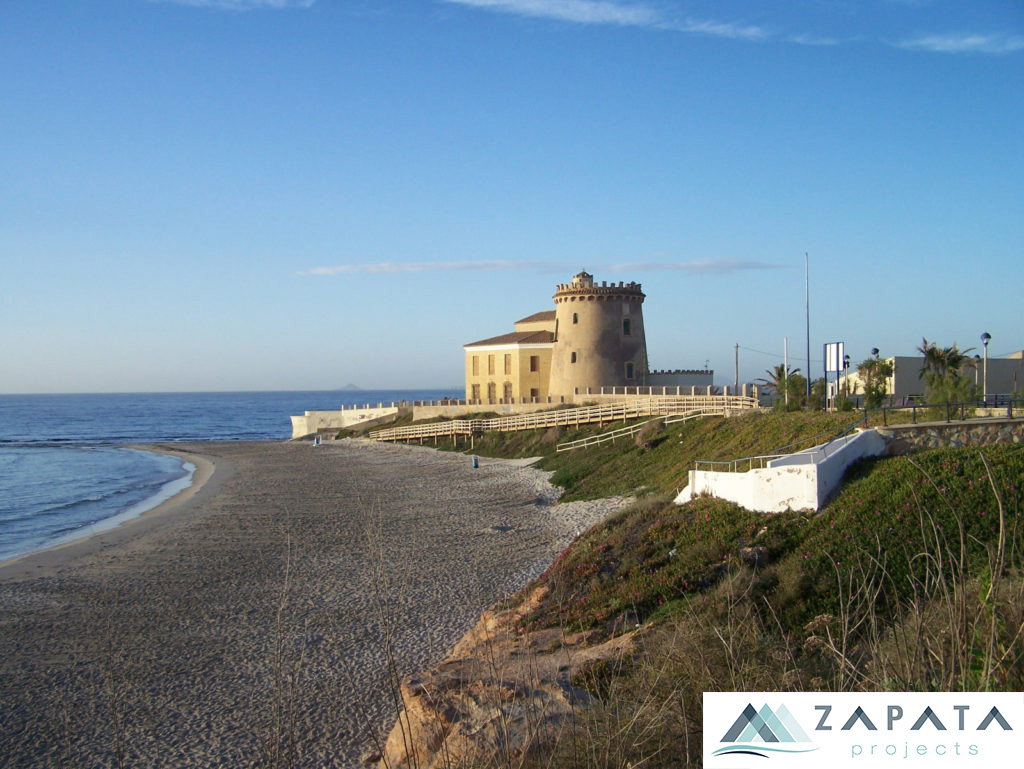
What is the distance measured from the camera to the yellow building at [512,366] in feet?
172

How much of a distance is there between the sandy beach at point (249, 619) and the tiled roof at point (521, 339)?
2474cm

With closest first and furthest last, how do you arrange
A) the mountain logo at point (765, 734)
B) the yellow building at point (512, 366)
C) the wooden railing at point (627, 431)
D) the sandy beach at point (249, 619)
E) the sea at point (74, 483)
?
the mountain logo at point (765, 734) < the sandy beach at point (249, 619) < the sea at point (74, 483) < the wooden railing at point (627, 431) < the yellow building at point (512, 366)

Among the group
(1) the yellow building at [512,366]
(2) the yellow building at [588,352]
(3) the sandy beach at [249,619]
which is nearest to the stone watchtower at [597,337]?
(2) the yellow building at [588,352]

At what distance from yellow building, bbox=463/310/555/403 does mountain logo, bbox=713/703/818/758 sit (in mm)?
45881

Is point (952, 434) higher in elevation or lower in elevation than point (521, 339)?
lower

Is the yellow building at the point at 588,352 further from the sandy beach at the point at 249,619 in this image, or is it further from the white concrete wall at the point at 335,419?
the sandy beach at the point at 249,619

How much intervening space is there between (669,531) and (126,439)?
75.4m

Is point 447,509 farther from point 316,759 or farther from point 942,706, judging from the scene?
point 942,706

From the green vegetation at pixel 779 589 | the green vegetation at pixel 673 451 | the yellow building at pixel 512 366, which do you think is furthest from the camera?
the yellow building at pixel 512 366

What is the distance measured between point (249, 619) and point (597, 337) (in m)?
37.2

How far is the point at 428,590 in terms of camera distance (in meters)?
15.2

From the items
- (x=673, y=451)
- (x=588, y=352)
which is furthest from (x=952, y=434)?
(x=588, y=352)

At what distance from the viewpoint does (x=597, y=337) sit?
49.1 meters

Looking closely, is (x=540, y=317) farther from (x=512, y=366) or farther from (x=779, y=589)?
(x=779, y=589)
